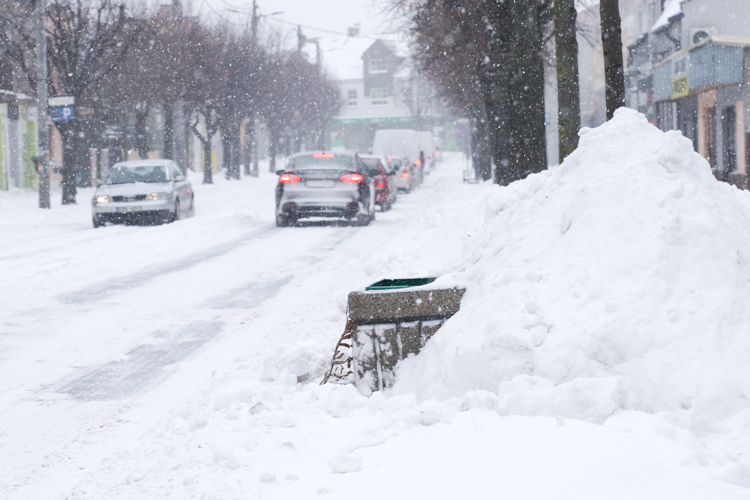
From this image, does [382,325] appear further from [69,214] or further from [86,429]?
[69,214]

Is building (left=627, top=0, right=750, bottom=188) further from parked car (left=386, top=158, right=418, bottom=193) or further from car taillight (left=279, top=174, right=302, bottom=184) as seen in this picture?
car taillight (left=279, top=174, right=302, bottom=184)

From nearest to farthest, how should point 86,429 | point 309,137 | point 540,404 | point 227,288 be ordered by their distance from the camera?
point 540,404 < point 86,429 < point 227,288 < point 309,137

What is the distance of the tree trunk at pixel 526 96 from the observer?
15930mm

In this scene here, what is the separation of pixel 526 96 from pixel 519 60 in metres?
0.68

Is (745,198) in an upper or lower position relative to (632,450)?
upper

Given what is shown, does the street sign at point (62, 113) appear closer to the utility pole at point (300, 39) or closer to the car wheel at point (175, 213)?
the car wheel at point (175, 213)

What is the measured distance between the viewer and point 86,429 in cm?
497

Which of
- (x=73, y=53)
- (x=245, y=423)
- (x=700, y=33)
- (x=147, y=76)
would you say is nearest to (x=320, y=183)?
(x=73, y=53)

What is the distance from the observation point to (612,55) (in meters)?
11.8

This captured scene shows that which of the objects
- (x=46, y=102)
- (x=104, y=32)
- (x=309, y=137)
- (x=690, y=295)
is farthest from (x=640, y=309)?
(x=309, y=137)

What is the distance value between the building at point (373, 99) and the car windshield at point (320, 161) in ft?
263

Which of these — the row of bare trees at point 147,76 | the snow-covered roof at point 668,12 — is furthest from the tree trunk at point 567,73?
the snow-covered roof at point 668,12

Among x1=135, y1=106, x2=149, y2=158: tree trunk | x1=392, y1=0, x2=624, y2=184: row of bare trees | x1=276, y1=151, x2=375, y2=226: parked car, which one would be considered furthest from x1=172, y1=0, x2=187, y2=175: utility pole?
x1=276, y1=151, x2=375, y2=226: parked car

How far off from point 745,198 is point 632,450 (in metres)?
3.30
